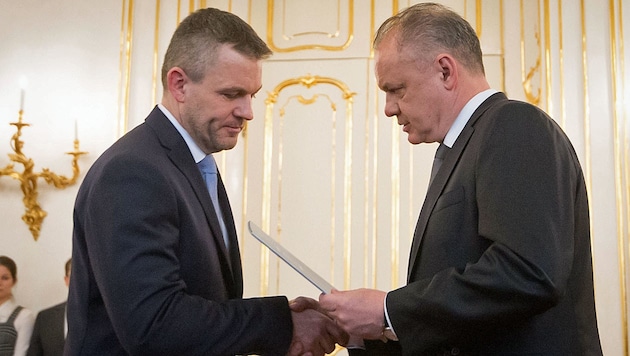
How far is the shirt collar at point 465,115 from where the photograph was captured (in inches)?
90.9

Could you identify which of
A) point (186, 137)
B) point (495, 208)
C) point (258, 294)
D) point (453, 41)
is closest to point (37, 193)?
point (258, 294)

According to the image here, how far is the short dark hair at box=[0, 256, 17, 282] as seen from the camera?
5402 millimetres

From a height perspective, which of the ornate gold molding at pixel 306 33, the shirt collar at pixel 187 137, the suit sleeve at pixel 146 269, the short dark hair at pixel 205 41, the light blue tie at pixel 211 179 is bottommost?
the suit sleeve at pixel 146 269

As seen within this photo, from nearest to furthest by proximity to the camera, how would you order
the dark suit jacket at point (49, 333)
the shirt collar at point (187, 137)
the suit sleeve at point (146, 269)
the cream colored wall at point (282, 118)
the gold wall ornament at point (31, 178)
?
1. the suit sleeve at point (146, 269)
2. the shirt collar at point (187, 137)
3. the dark suit jacket at point (49, 333)
4. the cream colored wall at point (282, 118)
5. the gold wall ornament at point (31, 178)

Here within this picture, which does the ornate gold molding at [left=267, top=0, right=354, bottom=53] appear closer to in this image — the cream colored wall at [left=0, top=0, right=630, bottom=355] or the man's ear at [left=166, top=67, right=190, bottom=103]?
the cream colored wall at [left=0, top=0, right=630, bottom=355]

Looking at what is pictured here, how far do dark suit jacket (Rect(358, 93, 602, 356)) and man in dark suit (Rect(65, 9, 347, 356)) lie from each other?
1.36ft

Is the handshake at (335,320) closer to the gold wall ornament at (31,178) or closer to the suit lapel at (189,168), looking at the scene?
the suit lapel at (189,168)

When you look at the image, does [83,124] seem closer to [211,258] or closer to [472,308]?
[211,258]

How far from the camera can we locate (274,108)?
561cm

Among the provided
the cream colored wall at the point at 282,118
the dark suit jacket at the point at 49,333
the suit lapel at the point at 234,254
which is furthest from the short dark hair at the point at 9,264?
the suit lapel at the point at 234,254

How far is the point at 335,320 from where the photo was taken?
2209 mm

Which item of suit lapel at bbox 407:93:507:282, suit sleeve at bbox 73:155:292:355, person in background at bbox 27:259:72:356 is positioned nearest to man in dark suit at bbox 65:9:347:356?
suit sleeve at bbox 73:155:292:355

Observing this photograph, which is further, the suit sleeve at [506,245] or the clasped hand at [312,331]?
the clasped hand at [312,331]

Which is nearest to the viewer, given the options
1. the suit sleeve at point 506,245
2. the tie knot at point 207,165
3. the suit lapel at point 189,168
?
the suit sleeve at point 506,245
